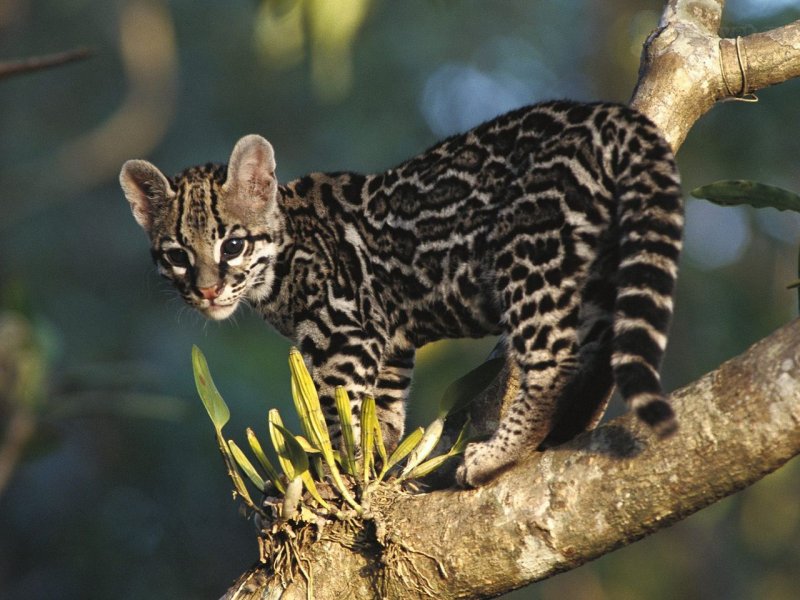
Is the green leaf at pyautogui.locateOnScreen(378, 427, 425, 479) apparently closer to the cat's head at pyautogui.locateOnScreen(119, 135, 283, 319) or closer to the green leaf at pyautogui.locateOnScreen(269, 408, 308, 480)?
the green leaf at pyautogui.locateOnScreen(269, 408, 308, 480)

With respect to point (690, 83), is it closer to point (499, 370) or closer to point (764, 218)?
point (499, 370)

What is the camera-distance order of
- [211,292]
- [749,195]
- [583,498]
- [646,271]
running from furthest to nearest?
1. [211,292]
2. [749,195]
3. [646,271]
4. [583,498]

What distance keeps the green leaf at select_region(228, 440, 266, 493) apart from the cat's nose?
112 centimetres

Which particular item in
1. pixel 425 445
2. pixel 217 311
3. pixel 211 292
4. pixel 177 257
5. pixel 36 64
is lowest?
pixel 425 445

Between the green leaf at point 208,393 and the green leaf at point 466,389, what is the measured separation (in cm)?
113

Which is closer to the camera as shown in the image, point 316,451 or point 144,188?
point 316,451

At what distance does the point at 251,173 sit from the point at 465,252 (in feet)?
4.79

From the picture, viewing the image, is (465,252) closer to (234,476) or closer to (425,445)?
(425,445)

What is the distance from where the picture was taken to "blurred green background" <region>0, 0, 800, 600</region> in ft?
68.8

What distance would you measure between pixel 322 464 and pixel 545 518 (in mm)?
1559

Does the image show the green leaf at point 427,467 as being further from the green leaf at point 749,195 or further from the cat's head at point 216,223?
the green leaf at point 749,195

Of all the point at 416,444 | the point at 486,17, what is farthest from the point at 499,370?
the point at 486,17

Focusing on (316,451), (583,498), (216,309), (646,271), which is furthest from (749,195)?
(216,309)

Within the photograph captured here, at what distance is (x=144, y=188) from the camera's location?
7.09 m
